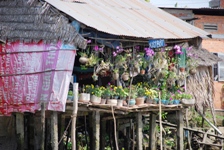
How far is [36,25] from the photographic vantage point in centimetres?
1509

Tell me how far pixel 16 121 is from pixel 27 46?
88.9 inches

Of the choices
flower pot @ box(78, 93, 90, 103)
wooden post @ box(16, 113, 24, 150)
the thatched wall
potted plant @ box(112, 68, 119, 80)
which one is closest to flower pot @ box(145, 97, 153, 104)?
potted plant @ box(112, 68, 119, 80)

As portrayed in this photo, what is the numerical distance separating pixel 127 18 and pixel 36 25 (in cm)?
335

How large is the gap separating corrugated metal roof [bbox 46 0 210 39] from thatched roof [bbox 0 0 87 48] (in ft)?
1.03

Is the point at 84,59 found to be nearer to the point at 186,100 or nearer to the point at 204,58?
the point at 186,100

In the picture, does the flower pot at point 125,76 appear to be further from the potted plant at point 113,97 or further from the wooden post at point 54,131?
the wooden post at point 54,131

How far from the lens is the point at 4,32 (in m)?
14.9

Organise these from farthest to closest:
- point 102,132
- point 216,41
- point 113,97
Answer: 1. point 216,41
2. point 102,132
3. point 113,97

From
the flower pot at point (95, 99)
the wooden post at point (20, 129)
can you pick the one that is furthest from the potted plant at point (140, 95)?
the wooden post at point (20, 129)

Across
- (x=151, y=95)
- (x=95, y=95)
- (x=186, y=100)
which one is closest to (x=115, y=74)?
(x=95, y=95)

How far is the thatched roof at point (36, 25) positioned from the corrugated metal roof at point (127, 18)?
314mm

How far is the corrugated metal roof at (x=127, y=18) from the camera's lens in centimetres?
1535

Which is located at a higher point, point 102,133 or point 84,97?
point 84,97

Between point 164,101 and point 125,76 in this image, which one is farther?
point 164,101
